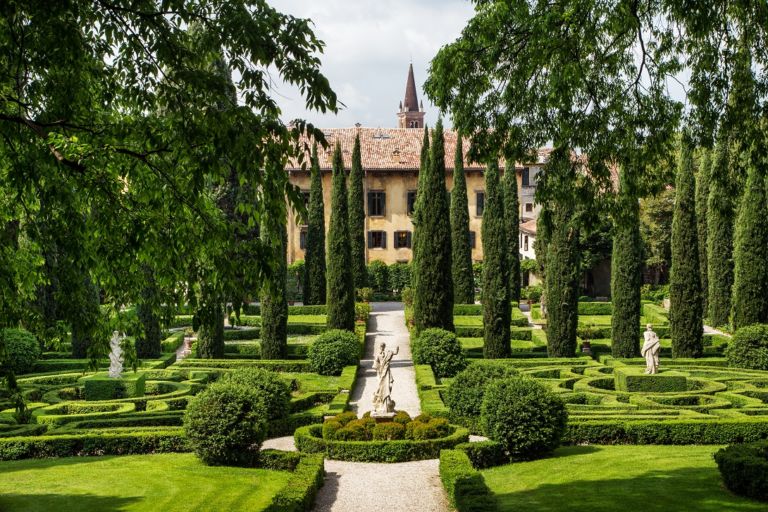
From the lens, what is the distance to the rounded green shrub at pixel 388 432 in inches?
720

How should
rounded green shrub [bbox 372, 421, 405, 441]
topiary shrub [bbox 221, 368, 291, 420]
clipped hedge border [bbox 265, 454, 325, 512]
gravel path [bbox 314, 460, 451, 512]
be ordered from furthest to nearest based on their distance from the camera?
topiary shrub [bbox 221, 368, 291, 420], rounded green shrub [bbox 372, 421, 405, 441], gravel path [bbox 314, 460, 451, 512], clipped hedge border [bbox 265, 454, 325, 512]

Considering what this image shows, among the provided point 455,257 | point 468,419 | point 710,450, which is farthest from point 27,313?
point 455,257

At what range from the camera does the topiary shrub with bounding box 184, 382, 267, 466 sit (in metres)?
16.5

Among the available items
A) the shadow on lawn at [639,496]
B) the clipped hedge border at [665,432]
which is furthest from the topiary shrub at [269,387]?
the shadow on lawn at [639,496]

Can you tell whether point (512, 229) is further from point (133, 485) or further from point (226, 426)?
point (133, 485)

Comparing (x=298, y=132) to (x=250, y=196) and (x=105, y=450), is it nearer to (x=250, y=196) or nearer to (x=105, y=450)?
(x=250, y=196)

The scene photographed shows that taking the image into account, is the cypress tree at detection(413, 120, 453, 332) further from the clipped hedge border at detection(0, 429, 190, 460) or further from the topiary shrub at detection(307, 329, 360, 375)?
the clipped hedge border at detection(0, 429, 190, 460)

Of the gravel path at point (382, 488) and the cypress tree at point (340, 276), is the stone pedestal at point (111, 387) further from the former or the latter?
the cypress tree at point (340, 276)

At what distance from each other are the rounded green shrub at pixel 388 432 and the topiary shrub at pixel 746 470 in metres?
6.38

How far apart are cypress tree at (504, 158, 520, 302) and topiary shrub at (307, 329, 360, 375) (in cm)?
1809

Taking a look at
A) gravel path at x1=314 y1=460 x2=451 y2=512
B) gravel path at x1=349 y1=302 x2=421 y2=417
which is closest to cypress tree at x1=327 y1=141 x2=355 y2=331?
gravel path at x1=349 y1=302 x2=421 y2=417

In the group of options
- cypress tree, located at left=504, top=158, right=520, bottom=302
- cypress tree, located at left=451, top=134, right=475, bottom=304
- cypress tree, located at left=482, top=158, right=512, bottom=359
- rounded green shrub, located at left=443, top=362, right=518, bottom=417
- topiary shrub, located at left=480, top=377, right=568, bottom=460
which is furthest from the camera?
cypress tree, located at left=504, top=158, right=520, bottom=302

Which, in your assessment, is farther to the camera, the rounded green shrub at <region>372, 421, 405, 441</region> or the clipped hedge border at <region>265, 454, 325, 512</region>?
the rounded green shrub at <region>372, 421, 405, 441</region>

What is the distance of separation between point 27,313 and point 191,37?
3.91 metres
